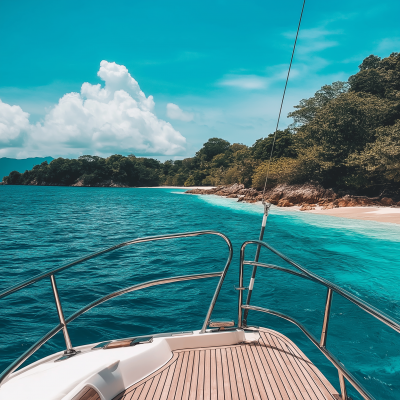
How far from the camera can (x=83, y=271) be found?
7.52 meters

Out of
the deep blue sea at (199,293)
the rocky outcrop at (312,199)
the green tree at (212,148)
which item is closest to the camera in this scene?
the deep blue sea at (199,293)

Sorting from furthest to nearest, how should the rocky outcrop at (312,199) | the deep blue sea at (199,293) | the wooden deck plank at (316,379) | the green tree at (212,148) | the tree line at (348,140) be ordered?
the green tree at (212,148)
the tree line at (348,140)
the rocky outcrop at (312,199)
the deep blue sea at (199,293)
the wooden deck plank at (316,379)

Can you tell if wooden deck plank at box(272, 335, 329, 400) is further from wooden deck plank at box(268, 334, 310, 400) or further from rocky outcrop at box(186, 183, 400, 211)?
rocky outcrop at box(186, 183, 400, 211)

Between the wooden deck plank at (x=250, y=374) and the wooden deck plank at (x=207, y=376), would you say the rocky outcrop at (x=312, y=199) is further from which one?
the wooden deck plank at (x=207, y=376)

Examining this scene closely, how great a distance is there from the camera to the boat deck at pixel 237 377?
1.75m

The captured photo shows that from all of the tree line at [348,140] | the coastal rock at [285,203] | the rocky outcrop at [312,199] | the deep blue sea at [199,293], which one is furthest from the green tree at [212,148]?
the deep blue sea at [199,293]

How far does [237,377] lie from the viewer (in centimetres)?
192

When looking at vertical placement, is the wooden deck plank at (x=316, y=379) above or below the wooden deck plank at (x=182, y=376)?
above

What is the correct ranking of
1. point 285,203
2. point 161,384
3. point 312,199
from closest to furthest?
point 161,384 < point 285,203 < point 312,199

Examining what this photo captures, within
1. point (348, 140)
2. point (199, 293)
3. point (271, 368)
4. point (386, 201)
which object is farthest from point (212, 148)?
point (271, 368)

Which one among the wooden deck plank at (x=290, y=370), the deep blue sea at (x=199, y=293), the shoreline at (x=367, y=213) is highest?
the shoreline at (x=367, y=213)

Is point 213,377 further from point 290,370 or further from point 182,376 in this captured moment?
point 290,370

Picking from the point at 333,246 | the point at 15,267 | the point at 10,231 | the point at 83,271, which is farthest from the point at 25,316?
the point at 10,231

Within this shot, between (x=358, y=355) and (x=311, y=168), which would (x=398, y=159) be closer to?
(x=311, y=168)
